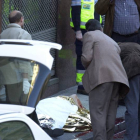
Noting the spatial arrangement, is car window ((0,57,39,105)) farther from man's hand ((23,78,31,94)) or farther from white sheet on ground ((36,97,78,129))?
white sheet on ground ((36,97,78,129))

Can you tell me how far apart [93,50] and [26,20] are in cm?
283

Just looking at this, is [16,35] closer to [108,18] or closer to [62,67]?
[108,18]

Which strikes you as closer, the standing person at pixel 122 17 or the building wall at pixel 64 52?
the standing person at pixel 122 17

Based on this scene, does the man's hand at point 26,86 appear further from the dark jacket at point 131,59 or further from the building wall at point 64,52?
A: the building wall at point 64,52

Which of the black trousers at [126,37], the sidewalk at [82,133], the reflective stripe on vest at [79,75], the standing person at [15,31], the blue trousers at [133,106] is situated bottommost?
the sidewalk at [82,133]

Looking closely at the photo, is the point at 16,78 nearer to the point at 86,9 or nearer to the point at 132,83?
the point at 132,83

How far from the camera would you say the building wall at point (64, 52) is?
9.56 metres

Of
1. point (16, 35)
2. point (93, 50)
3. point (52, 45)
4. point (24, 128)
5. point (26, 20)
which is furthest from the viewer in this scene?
point (26, 20)

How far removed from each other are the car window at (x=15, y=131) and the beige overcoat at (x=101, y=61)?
8.44 ft

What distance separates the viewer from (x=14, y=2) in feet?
27.7

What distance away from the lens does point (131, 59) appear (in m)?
6.53

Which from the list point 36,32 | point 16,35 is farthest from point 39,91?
point 36,32

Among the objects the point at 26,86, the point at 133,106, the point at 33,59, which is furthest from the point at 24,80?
the point at 133,106

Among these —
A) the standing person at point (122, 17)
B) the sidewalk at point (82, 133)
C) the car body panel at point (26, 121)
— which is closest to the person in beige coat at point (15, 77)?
the car body panel at point (26, 121)
